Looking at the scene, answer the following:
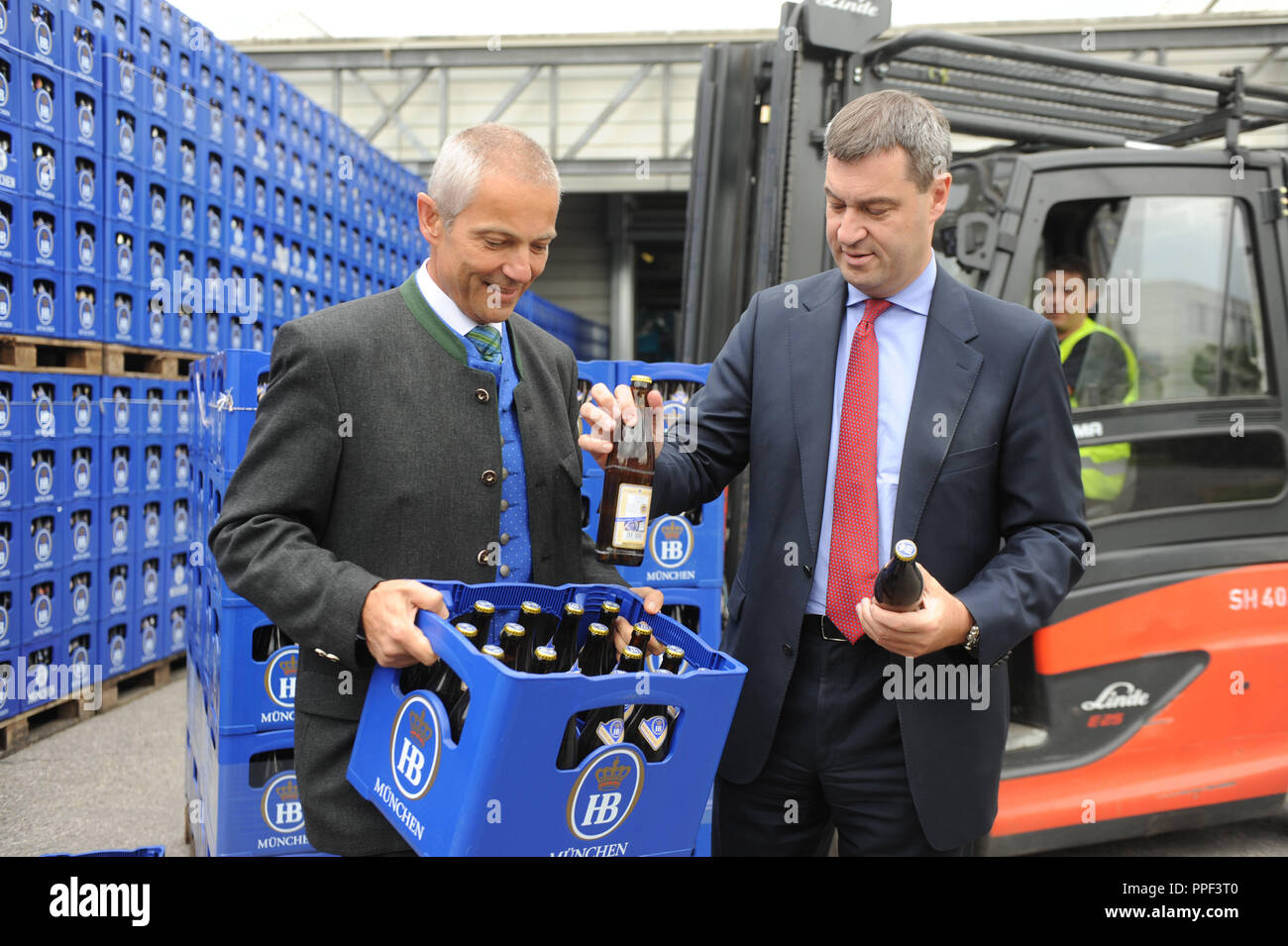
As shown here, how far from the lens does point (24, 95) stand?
5.08m

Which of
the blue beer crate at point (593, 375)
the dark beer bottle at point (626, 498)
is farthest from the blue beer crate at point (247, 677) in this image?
the dark beer bottle at point (626, 498)

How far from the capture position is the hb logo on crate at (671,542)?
356 centimetres

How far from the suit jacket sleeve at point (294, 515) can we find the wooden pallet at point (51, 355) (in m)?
4.21

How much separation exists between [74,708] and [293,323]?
500cm

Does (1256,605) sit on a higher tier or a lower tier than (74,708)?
higher

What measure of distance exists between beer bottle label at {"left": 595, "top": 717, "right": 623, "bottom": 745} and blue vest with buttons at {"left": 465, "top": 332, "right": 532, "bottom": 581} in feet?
1.37

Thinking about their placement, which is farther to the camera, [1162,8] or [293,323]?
[1162,8]

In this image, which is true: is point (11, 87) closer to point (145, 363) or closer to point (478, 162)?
point (145, 363)

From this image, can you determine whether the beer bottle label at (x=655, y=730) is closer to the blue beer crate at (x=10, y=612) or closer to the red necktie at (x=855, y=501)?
the red necktie at (x=855, y=501)

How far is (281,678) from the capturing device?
330 cm

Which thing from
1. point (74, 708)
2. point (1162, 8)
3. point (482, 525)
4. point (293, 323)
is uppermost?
point (1162, 8)

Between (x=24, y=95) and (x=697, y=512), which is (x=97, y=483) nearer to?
(x=24, y=95)
